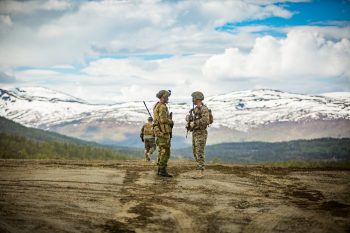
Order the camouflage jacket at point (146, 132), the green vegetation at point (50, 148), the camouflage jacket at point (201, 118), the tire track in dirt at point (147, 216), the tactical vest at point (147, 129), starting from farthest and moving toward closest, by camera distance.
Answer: the green vegetation at point (50, 148)
the camouflage jacket at point (146, 132)
the tactical vest at point (147, 129)
the camouflage jacket at point (201, 118)
the tire track in dirt at point (147, 216)

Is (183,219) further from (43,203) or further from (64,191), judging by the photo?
(64,191)

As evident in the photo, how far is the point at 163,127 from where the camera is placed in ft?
54.3

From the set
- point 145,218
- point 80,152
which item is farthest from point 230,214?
point 80,152

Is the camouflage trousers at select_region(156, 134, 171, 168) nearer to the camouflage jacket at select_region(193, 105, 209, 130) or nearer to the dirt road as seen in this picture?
the dirt road

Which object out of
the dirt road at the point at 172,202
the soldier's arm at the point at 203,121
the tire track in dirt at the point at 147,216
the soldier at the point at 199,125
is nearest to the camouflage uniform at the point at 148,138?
the dirt road at the point at 172,202

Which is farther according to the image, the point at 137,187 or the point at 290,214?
the point at 137,187

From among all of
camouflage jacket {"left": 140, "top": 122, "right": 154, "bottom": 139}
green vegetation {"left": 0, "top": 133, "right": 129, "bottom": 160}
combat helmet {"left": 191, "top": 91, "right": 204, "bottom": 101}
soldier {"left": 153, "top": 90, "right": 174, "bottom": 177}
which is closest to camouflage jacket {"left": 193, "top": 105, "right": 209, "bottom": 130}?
combat helmet {"left": 191, "top": 91, "right": 204, "bottom": 101}

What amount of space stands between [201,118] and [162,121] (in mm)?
1507

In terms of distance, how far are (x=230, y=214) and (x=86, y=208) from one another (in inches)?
137

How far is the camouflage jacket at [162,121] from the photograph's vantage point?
16.5m

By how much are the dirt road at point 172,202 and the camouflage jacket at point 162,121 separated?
1.71 metres

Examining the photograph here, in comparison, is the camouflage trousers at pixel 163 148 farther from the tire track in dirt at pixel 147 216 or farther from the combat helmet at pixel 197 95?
the tire track in dirt at pixel 147 216

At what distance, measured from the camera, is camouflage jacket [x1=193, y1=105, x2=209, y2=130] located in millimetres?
16875

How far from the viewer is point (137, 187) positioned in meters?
14.4
